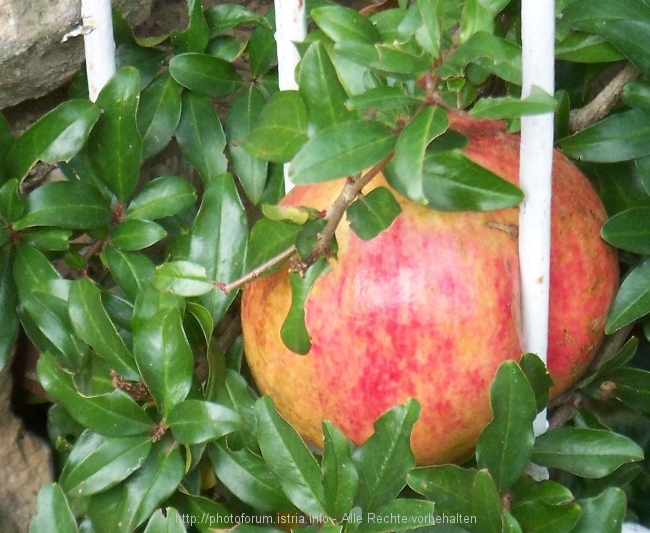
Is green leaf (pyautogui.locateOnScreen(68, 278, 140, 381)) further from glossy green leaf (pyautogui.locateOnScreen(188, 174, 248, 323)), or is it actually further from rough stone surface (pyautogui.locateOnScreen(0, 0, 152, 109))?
rough stone surface (pyautogui.locateOnScreen(0, 0, 152, 109))

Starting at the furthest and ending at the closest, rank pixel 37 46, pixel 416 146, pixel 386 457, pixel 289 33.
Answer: pixel 37 46
pixel 289 33
pixel 386 457
pixel 416 146

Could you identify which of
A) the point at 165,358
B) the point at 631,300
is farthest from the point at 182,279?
the point at 631,300

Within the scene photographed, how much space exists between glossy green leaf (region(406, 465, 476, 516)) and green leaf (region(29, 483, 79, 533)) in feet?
1.06

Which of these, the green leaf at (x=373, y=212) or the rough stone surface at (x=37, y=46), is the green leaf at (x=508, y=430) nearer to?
the green leaf at (x=373, y=212)

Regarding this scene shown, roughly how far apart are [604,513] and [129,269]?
50 centimetres

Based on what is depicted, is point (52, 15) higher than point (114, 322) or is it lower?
higher

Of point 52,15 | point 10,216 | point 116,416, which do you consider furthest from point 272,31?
point 116,416

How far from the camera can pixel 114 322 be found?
0.74 m

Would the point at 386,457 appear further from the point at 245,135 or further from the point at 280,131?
the point at 245,135

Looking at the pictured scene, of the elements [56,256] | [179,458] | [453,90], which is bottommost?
[179,458]

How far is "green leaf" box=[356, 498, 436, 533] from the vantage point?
1.86ft

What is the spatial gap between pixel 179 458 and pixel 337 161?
0.33m

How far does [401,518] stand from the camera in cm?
57

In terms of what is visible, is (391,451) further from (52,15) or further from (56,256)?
(52,15)
